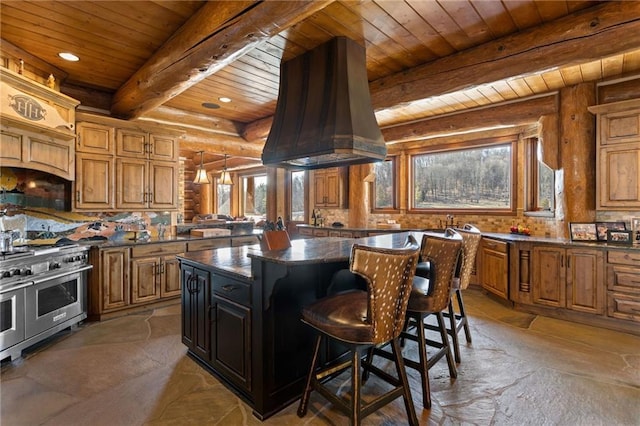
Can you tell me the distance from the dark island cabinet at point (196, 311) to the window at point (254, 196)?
6775mm

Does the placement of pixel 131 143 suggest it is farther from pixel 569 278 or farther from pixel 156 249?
pixel 569 278

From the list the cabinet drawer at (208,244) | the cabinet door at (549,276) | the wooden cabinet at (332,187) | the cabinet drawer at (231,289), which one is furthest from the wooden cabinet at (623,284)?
the cabinet drawer at (208,244)

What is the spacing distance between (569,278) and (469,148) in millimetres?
2501

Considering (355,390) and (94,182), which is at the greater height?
(94,182)

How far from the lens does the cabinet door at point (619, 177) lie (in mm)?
3453

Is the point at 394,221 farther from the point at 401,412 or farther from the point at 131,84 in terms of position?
the point at 131,84

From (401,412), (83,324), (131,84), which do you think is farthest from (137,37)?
(401,412)

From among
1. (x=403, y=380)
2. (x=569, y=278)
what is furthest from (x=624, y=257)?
(x=403, y=380)

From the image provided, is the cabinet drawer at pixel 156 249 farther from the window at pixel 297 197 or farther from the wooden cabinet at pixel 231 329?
the window at pixel 297 197

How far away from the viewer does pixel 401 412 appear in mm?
2051

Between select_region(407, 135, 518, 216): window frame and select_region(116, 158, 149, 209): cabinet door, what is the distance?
14.6 ft

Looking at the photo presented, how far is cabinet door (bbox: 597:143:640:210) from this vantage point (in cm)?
345

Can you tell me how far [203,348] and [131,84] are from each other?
3037 millimetres

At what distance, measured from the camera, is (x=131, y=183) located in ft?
13.4
